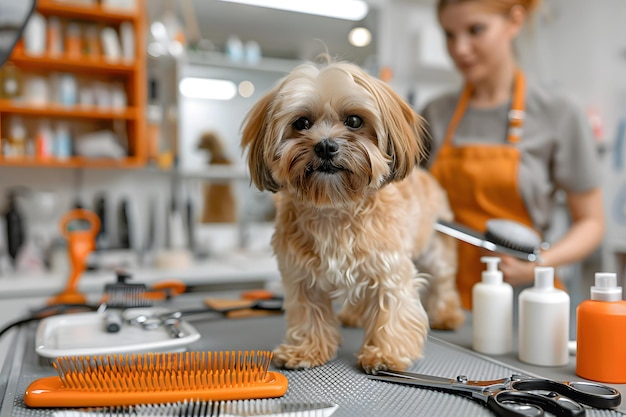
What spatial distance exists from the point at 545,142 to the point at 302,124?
1.17 m

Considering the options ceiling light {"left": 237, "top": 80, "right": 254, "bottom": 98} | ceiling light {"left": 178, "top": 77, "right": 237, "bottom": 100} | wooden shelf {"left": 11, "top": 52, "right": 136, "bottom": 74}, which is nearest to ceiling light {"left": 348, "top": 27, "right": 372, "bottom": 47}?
ceiling light {"left": 237, "top": 80, "right": 254, "bottom": 98}

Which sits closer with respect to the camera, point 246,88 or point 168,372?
point 168,372

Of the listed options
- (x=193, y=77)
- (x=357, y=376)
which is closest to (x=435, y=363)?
(x=357, y=376)

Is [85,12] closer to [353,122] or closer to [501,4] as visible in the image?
[501,4]

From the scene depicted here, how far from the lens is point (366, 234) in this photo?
1082 mm

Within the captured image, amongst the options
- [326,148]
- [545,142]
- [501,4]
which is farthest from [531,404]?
[501,4]

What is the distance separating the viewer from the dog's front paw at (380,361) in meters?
1.03

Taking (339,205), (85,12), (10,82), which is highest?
(85,12)

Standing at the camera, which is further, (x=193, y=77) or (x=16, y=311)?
(x=193, y=77)

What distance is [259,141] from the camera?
43.4 inches

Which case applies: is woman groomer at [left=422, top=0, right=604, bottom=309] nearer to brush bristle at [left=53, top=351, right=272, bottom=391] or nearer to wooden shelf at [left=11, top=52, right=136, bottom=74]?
brush bristle at [left=53, top=351, right=272, bottom=391]

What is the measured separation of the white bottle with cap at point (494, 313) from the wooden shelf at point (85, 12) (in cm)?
273

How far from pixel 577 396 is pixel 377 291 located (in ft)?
1.35

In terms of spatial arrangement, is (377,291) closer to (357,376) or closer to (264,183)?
(357,376)
